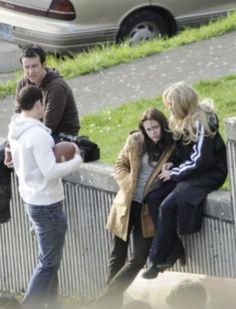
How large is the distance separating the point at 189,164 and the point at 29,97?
114 centimetres

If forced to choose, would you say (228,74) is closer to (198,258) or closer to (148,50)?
(148,50)

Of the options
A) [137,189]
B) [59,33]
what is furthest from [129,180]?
[59,33]

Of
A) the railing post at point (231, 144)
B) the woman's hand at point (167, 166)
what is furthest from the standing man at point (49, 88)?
the railing post at point (231, 144)

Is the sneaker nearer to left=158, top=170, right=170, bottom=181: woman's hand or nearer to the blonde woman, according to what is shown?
the blonde woman

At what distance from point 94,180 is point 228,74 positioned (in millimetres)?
3545

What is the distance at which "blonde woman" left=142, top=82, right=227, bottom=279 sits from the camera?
844 centimetres

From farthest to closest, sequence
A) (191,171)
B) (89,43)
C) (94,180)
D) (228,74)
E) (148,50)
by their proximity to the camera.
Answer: (89,43) → (148,50) → (228,74) → (94,180) → (191,171)

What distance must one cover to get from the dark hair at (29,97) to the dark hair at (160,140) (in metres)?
0.71

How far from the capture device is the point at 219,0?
50.5 ft

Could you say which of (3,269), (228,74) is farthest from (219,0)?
(3,269)

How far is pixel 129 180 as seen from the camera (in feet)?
28.8

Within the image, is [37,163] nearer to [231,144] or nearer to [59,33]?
[231,144]

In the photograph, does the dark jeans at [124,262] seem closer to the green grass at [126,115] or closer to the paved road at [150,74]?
the green grass at [126,115]

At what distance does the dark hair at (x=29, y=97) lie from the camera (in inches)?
340
